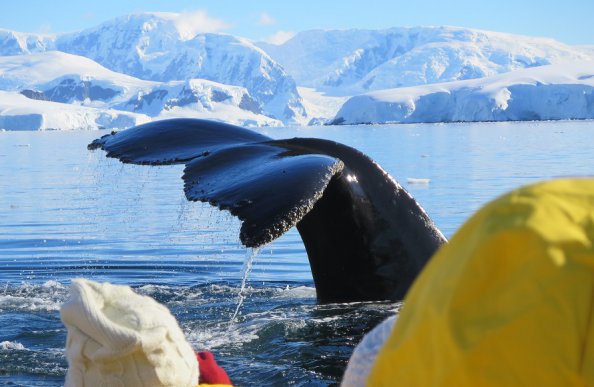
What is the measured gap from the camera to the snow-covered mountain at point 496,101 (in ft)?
319

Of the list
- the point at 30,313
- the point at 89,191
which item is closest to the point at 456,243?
the point at 30,313

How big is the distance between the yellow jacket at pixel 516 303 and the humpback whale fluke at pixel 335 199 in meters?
3.13

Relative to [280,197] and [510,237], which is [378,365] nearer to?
[510,237]

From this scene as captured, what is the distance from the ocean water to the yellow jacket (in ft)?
10.2

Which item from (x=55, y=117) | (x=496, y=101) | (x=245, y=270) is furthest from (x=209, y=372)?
(x=55, y=117)

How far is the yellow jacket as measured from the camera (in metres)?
0.84

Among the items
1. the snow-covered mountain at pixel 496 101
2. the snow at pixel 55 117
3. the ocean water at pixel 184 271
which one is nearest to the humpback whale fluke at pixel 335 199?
the ocean water at pixel 184 271

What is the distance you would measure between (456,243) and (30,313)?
6303 mm

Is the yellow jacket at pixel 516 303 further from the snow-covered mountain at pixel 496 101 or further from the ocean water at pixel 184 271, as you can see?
the snow-covered mountain at pixel 496 101

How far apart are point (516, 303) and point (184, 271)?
31.0 ft

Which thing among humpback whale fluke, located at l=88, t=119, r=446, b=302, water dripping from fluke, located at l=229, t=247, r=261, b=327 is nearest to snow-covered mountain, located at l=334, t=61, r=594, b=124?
water dripping from fluke, located at l=229, t=247, r=261, b=327

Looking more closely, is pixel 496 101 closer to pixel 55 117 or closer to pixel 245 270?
pixel 55 117

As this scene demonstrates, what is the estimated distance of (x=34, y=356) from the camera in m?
5.45

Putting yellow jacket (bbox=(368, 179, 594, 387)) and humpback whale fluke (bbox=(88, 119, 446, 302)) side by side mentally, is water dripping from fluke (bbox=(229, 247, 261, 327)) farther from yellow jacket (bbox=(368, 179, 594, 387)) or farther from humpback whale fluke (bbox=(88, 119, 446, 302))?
yellow jacket (bbox=(368, 179, 594, 387))
